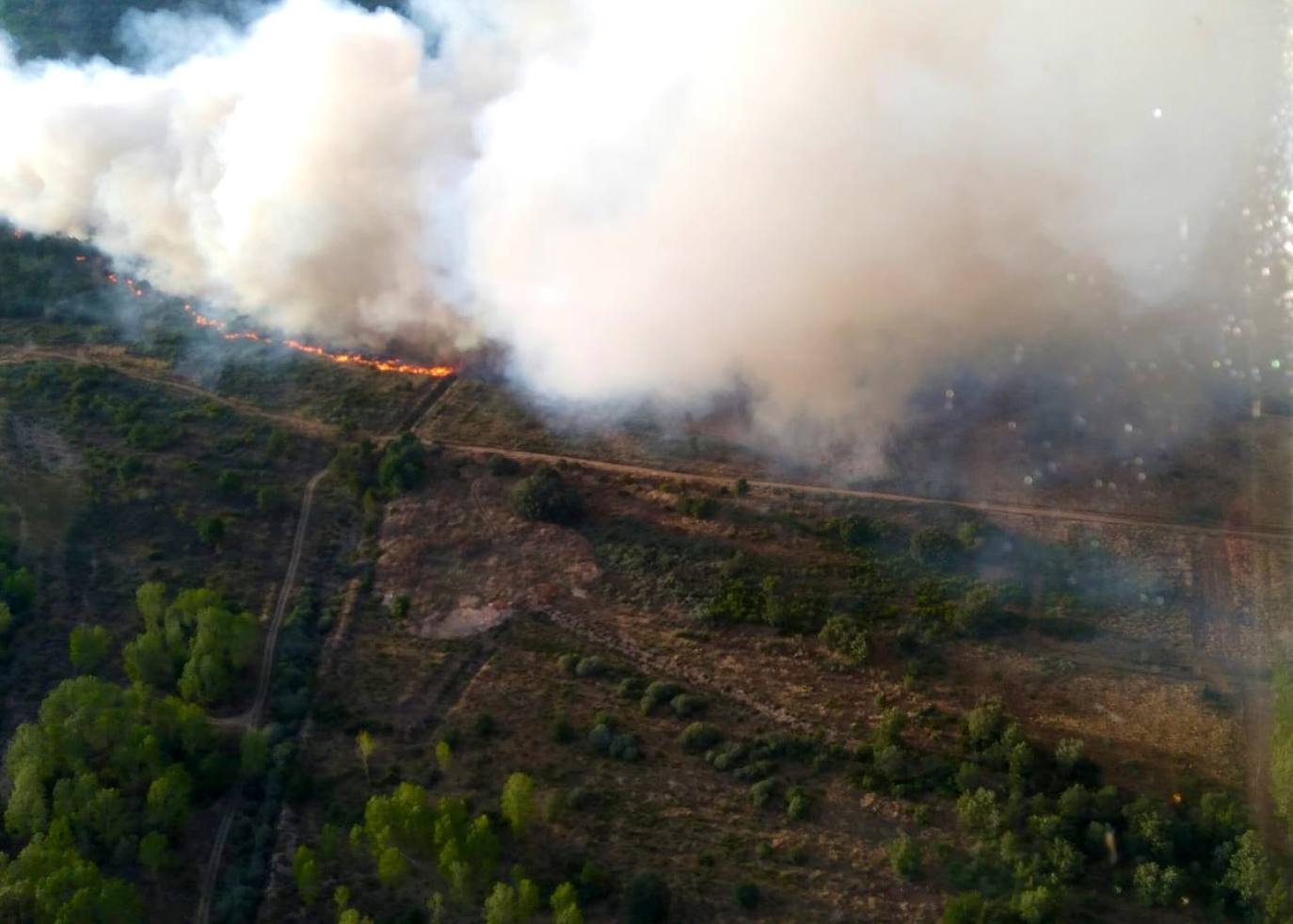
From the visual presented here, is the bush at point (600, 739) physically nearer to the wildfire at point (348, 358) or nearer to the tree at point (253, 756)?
the tree at point (253, 756)

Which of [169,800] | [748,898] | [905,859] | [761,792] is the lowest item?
[748,898]

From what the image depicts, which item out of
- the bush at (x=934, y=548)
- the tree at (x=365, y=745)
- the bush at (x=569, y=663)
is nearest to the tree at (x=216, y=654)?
the tree at (x=365, y=745)

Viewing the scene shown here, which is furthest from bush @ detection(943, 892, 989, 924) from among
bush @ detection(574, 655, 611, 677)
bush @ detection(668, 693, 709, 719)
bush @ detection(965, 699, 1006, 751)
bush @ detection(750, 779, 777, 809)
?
bush @ detection(574, 655, 611, 677)

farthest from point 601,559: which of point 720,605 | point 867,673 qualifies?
point 867,673

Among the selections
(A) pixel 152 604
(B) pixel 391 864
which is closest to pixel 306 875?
(B) pixel 391 864

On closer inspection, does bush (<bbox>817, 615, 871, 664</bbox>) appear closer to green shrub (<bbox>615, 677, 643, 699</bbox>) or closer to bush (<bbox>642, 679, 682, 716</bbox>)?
bush (<bbox>642, 679, 682, 716</bbox>)

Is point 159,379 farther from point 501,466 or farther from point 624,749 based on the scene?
point 624,749

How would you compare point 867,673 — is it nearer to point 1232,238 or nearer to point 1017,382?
point 1017,382
